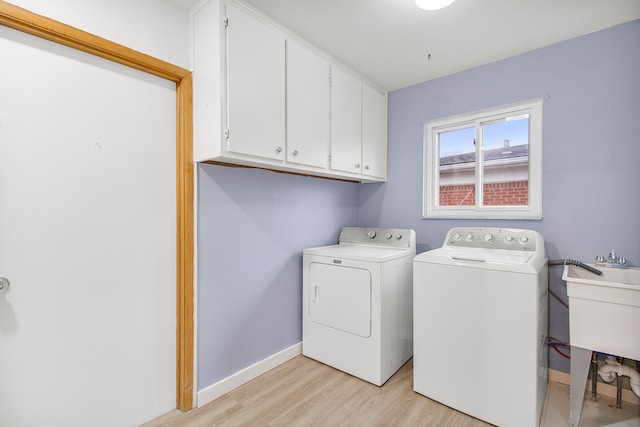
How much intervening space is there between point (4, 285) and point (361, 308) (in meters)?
1.86

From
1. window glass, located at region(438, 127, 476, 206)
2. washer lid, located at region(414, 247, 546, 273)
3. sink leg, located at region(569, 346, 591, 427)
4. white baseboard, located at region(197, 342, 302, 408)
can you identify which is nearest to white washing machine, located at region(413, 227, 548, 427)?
washer lid, located at region(414, 247, 546, 273)

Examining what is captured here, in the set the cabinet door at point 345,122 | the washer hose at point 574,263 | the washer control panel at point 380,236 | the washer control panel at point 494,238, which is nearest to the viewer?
the washer hose at point 574,263

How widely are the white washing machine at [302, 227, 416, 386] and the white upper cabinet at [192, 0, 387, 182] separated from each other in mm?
728

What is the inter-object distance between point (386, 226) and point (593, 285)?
5.30 feet

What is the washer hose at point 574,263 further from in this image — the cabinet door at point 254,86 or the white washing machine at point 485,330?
the cabinet door at point 254,86

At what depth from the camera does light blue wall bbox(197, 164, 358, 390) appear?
1821 mm

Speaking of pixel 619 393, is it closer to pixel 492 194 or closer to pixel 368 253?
pixel 492 194

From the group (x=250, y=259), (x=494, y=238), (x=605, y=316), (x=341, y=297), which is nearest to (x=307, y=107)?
(x=250, y=259)

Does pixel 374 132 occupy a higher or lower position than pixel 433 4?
lower

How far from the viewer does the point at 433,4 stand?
1.58 metres

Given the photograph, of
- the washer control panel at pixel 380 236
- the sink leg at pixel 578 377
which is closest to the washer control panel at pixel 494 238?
the washer control panel at pixel 380 236

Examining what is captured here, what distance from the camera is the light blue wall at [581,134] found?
5.93 ft

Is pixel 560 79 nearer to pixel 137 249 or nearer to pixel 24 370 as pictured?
pixel 137 249

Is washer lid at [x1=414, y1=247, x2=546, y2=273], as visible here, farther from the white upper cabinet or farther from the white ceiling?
the white ceiling
